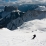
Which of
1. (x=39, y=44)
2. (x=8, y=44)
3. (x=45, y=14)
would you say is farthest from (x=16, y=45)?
(x=45, y=14)

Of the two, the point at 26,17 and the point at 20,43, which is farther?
the point at 26,17

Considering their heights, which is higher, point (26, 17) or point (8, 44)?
point (8, 44)

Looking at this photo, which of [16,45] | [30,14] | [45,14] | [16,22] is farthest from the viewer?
[16,22]

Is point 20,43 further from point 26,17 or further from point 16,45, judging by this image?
point 26,17

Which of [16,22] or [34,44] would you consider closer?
[34,44]

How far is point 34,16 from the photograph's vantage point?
14400 cm

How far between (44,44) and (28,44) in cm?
214

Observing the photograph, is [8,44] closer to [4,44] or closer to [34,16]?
[4,44]

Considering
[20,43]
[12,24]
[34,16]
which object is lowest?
[12,24]

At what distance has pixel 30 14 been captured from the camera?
149500 mm

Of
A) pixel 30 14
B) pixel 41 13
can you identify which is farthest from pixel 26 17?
pixel 41 13

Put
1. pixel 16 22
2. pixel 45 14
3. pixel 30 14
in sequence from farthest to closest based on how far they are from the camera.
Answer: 1. pixel 16 22
2. pixel 30 14
3. pixel 45 14

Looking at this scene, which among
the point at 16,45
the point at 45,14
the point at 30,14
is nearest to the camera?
the point at 16,45

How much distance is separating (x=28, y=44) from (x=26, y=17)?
12805 cm
